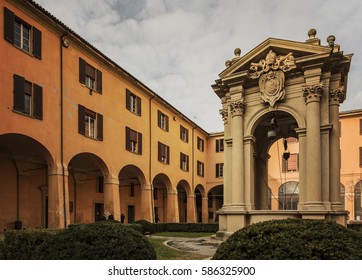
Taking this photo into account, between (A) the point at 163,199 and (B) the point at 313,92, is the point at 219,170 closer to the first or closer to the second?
(A) the point at 163,199

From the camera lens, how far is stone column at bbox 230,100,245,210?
13750mm

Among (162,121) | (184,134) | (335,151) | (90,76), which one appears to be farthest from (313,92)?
(184,134)

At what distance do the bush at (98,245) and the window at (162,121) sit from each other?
79.0 ft

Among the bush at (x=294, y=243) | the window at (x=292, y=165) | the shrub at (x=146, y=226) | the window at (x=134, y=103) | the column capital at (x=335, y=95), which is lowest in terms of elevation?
the shrub at (x=146, y=226)

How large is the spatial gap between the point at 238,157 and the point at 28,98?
1038 cm

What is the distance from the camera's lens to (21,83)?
Answer: 1552cm

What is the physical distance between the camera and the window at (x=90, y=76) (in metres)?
20.3

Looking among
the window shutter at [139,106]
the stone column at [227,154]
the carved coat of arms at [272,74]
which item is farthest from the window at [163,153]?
the carved coat of arms at [272,74]

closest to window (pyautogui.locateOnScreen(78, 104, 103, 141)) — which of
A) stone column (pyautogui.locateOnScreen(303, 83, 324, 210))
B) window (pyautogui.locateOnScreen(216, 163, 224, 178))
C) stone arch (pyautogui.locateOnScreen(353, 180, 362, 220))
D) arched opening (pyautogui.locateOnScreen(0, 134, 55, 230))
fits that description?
arched opening (pyautogui.locateOnScreen(0, 134, 55, 230))

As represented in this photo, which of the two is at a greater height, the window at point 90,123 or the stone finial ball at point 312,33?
the stone finial ball at point 312,33

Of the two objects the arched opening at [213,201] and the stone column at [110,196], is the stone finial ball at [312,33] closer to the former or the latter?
the stone column at [110,196]

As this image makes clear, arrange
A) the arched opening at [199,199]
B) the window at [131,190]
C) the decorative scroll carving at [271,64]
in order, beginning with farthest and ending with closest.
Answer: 1. the arched opening at [199,199]
2. the window at [131,190]
3. the decorative scroll carving at [271,64]

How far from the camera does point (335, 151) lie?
1275 cm

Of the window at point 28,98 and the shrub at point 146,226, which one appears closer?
the window at point 28,98
